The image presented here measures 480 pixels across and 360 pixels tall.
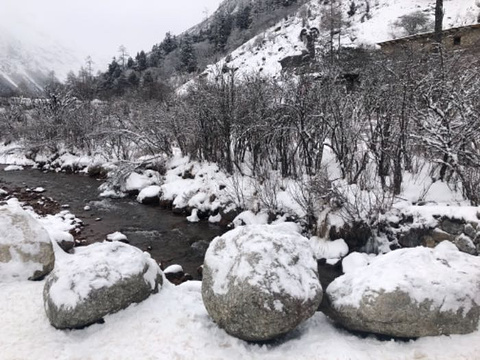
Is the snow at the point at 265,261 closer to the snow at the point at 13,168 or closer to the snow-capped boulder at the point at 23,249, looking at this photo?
the snow-capped boulder at the point at 23,249

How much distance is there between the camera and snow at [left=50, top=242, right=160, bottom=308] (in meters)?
4.72

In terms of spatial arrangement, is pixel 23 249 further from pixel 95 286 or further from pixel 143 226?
pixel 143 226

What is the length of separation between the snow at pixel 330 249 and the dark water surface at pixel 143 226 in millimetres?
2854

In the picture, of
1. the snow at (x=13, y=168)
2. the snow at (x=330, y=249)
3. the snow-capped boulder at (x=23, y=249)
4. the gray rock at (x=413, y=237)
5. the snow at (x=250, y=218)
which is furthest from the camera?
the snow at (x=13, y=168)

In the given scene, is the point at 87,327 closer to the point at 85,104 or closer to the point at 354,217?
the point at 354,217

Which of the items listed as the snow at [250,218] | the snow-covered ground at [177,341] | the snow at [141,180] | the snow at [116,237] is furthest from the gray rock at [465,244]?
the snow at [141,180]

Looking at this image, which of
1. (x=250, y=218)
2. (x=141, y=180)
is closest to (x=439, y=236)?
(x=250, y=218)

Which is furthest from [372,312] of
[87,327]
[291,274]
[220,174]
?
[220,174]

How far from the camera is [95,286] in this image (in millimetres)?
4785

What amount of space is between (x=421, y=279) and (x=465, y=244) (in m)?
2.86

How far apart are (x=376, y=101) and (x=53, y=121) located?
22607 mm

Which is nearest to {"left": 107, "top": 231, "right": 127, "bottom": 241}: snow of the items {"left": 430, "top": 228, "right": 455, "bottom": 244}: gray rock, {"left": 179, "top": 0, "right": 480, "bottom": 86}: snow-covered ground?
{"left": 430, "top": 228, "right": 455, "bottom": 244}: gray rock

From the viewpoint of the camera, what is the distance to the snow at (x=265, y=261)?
4.37 meters

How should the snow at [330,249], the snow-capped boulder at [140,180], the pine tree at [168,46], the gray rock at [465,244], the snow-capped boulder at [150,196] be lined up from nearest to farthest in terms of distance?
the gray rock at [465,244]
the snow at [330,249]
the snow-capped boulder at [150,196]
the snow-capped boulder at [140,180]
the pine tree at [168,46]
